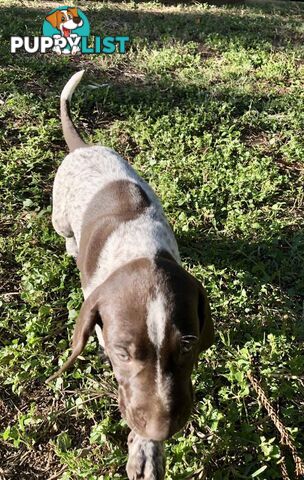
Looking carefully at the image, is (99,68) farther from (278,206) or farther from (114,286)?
(114,286)

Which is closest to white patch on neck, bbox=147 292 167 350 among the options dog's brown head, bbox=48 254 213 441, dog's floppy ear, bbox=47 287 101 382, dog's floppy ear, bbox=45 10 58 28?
dog's brown head, bbox=48 254 213 441

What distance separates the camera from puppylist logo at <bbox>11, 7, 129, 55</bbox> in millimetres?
8018

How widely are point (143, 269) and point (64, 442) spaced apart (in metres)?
1.47

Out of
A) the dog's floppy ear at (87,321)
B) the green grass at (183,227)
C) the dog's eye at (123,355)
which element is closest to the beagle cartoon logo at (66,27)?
the green grass at (183,227)

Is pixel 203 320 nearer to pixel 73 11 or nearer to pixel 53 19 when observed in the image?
pixel 53 19

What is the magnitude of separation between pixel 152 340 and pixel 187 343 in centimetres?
20

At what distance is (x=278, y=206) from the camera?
5.36 meters

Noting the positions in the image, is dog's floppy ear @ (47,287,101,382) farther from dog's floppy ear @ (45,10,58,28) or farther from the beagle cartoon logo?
dog's floppy ear @ (45,10,58,28)

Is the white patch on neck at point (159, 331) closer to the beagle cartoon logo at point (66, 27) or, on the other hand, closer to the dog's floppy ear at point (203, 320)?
the dog's floppy ear at point (203, 320)

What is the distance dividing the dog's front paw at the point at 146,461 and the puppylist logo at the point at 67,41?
6.30 m

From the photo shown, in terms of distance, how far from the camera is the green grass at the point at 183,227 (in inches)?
140

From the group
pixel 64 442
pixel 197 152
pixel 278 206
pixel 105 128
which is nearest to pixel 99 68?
pixel 105 128

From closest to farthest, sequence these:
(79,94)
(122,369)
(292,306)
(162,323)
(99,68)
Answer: (162,323) → (122,369) → (292,306) → (79,94) → (99,68)

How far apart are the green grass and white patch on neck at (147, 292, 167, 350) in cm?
114
